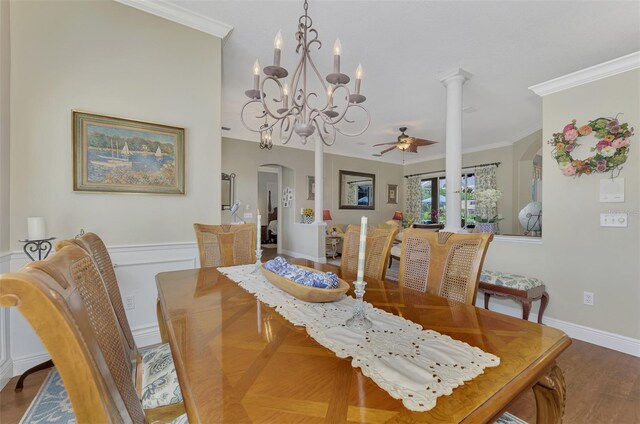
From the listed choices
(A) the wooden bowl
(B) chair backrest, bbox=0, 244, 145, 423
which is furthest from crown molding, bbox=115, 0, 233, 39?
(B) chair backrest, bbox=0, 244, 145, 423

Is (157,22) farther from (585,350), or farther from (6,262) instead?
(585,350)

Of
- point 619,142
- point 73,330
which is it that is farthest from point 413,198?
point 73,330

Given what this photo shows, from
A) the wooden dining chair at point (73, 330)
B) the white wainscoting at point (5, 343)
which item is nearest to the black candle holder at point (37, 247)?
the white wainscoting at point (5, 343)

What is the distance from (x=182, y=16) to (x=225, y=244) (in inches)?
79.9

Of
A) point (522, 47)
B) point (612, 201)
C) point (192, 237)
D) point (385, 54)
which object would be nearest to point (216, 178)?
point (192, 237)

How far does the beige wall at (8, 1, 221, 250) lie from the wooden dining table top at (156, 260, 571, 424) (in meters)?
1.37

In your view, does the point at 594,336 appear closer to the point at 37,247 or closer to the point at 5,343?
the point at 37,247

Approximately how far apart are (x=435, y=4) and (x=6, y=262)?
11.7 ft

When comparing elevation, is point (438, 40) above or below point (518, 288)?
above

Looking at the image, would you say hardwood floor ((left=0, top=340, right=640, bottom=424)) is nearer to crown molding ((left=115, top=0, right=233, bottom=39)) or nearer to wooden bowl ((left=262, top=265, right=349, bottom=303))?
wooden bowl ((left=262, top=265, right=349, bottom=303))

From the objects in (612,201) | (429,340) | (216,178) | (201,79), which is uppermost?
(201,79)

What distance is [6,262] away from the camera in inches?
72.2

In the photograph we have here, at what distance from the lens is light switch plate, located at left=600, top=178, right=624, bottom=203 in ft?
8.04

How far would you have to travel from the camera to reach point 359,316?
3.37ft
